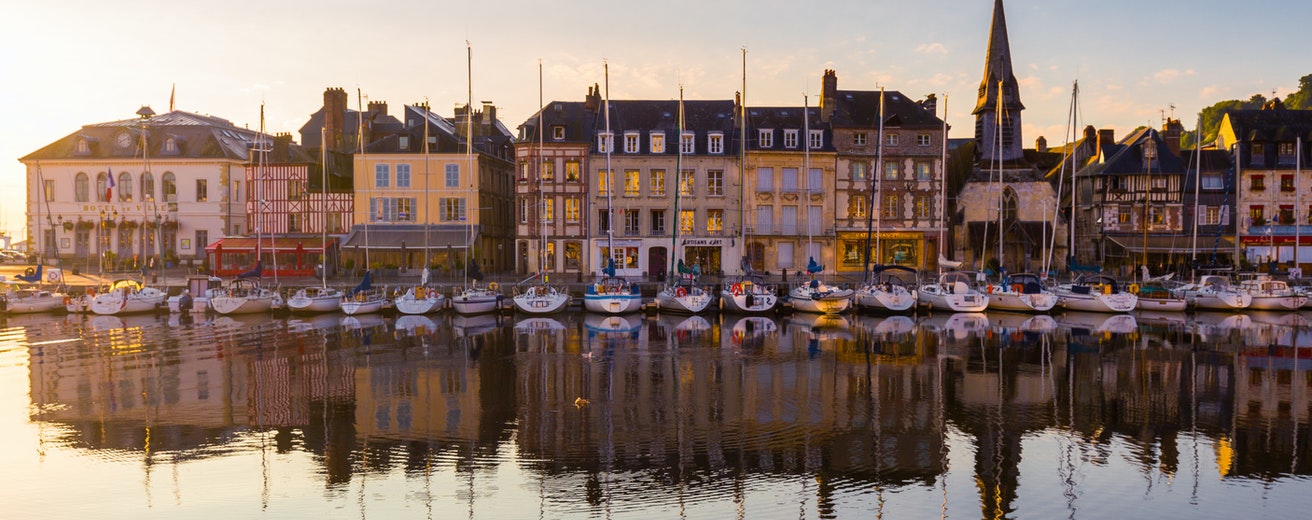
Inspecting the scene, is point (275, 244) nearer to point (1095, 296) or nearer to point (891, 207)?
point (891, 207)

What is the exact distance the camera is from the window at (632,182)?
4878cm

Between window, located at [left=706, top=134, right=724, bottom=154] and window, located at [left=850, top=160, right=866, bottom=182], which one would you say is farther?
window, located at [left=850, top=160, right=866, bottom=182]

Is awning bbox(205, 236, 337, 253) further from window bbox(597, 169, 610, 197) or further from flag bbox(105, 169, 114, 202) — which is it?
window bbox(597, 169, 610, 197)

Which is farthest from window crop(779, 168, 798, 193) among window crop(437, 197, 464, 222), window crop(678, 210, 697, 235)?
window crop(437, 197, 464, 222)

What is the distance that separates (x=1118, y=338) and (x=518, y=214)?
2993 centimetres

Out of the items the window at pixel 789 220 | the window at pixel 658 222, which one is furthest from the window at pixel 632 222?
the window at pixel 789 220

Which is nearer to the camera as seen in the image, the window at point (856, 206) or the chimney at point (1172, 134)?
the window at point (856, 206)

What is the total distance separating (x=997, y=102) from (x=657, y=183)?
21817 millimetres

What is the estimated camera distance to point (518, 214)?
49.0 m

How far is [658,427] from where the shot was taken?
1719 cm

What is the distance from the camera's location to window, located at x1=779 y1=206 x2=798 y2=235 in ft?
162

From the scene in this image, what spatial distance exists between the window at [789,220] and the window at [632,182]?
7938mm

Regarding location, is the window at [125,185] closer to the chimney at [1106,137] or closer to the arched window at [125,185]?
the arched window at [125,185]

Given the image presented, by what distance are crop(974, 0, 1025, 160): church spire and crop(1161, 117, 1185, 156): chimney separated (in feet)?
26.8
